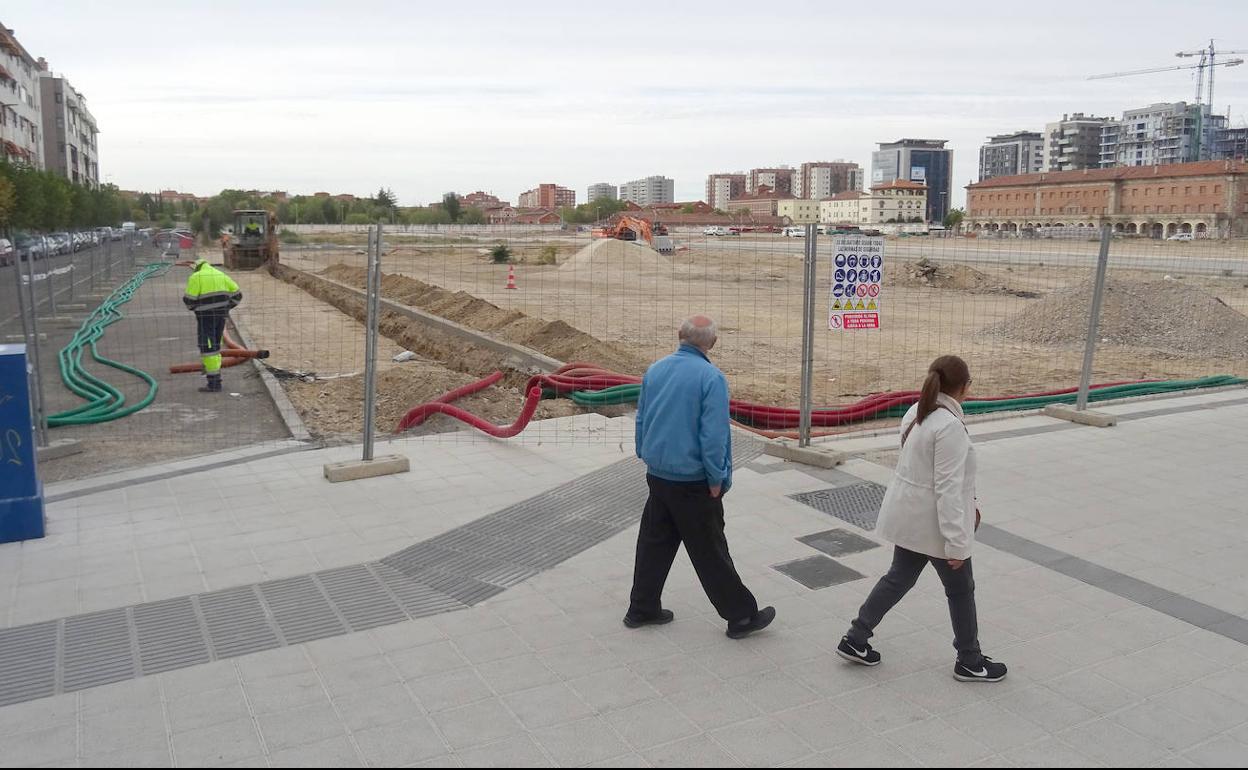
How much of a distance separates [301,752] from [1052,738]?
9.92 ft

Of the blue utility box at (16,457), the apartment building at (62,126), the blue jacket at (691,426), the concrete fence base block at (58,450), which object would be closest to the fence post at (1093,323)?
the blue jacket at (691,426)

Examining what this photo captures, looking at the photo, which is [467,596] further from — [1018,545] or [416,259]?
[416,259]

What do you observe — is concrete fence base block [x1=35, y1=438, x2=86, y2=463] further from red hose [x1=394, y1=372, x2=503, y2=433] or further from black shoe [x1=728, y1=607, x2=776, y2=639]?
black shoe [x1=728, y1=607, x2=776, y2=639]

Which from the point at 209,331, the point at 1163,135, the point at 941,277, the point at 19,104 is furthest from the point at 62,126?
the point at 1163,135

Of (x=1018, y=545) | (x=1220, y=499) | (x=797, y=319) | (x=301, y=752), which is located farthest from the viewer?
(x=797, y=319)

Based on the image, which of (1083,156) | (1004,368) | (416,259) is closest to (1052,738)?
(1004,368)

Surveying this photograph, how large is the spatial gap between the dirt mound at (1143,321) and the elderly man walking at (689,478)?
16.1 metres

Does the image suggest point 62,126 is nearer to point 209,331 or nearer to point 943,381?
point 209,331

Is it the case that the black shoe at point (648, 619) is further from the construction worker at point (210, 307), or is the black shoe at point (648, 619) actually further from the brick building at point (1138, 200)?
the brick building at point (1138, 200)

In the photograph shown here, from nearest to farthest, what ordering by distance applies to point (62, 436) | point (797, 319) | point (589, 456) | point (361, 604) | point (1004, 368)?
point (361, 604) < point (589, 456) < point (62, 436) < point (1004, 368) < point (797, 319)

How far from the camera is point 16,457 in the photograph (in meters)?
6.13

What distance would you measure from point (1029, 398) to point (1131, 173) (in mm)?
95495

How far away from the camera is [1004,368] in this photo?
15938 mm

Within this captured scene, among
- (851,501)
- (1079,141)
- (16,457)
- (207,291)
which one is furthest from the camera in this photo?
(1079,141)
